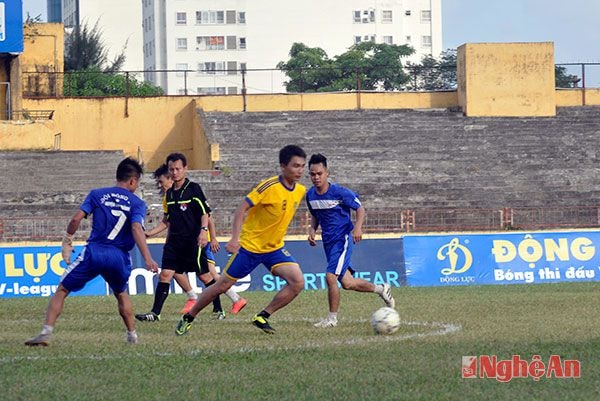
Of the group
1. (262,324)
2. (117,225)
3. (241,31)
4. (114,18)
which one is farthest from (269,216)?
(114,18)

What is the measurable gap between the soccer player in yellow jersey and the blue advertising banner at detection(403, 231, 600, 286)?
1159 cm

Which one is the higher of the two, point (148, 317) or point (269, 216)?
point (269, 216)

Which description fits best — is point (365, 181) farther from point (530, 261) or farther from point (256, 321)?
point (256, 321)

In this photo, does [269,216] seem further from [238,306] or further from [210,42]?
[210,42]

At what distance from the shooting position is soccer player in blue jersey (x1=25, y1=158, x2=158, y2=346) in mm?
11953

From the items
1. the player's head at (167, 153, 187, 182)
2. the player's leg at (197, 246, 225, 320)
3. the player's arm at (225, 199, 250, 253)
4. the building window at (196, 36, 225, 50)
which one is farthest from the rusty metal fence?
the building window at (196, 36, 225, 50)

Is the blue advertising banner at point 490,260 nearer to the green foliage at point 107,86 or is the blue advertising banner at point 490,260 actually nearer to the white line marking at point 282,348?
the white line marking at point 282,348

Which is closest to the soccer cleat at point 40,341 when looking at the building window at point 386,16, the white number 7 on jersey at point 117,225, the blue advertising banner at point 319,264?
the white number 7 on jersey at point 117,225

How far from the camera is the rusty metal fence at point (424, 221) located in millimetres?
26703

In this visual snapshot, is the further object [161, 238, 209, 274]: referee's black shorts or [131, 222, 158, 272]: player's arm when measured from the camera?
[161, 238, 209, 274]: referee's black shorts

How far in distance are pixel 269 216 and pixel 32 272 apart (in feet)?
36.7

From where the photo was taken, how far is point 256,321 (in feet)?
43.5

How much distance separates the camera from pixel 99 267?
1198 cm

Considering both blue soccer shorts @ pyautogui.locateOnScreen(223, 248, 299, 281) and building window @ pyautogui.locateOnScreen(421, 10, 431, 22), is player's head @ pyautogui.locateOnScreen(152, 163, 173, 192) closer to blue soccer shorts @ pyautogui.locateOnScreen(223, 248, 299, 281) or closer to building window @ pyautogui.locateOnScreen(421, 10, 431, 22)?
blue soccer shorts @ pyautogui.locateOnScreen(223, 248, 299, 281)
